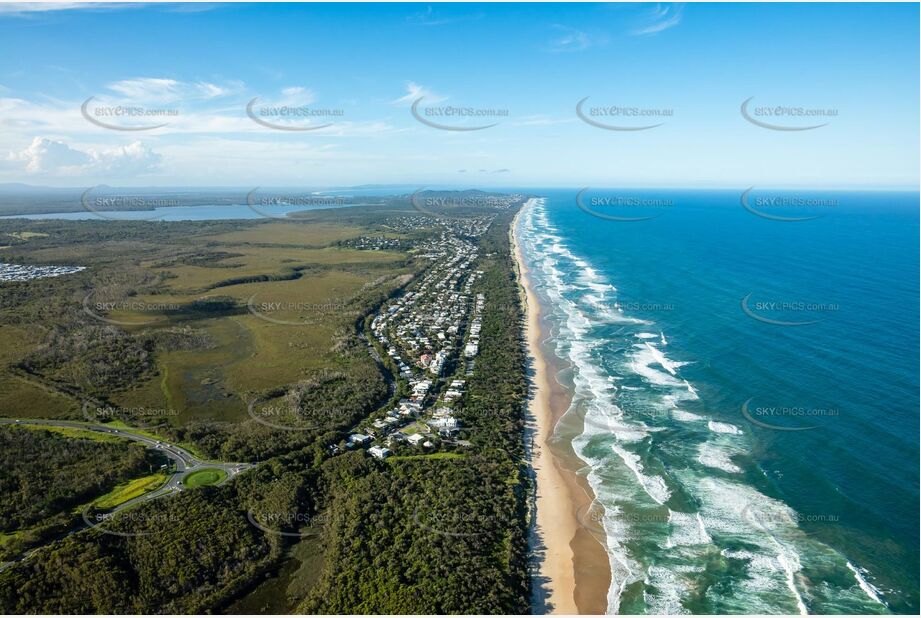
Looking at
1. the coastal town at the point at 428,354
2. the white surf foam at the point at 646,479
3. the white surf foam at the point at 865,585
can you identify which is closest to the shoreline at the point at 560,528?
the white surf foam at the point at 646,479

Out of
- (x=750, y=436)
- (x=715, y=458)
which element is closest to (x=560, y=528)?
(x=715, y=458)

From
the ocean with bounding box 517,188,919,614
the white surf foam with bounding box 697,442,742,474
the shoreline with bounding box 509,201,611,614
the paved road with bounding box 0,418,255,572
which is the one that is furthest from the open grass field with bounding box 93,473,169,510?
the white surf foam with bounding box 697,442,742,474

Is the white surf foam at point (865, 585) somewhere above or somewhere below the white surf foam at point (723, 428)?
below

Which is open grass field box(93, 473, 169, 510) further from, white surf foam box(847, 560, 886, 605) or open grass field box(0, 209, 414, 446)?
white surf foam box(847, 560, 886, 605)

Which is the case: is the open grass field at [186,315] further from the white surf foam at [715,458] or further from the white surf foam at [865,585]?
the white surf foam at [865,585]

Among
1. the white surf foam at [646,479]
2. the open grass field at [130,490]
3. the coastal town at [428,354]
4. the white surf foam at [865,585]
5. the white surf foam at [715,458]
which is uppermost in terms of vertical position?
the coastal town at [428,354]
